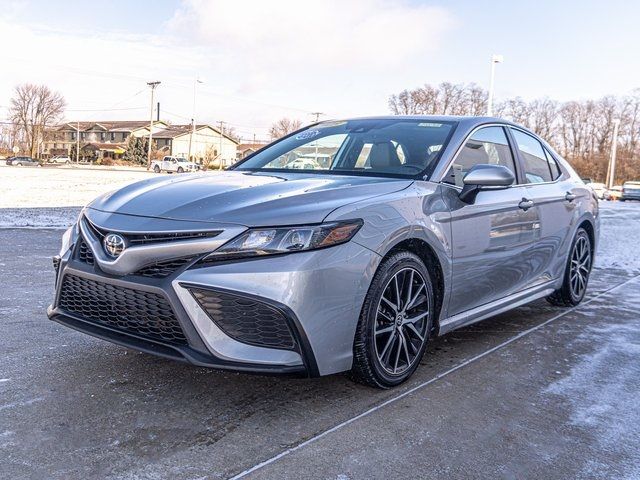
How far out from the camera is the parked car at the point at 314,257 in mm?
2686

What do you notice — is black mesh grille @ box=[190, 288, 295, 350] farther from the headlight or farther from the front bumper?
the headlight

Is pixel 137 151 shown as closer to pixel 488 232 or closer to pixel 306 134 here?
pixel 306 134

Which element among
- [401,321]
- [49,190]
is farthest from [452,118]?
[49,190]

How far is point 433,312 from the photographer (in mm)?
3543

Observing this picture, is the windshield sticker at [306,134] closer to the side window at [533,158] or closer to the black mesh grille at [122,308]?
the side window at [533,158]

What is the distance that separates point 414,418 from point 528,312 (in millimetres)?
2763

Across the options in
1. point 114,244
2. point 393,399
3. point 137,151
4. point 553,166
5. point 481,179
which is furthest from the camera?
point 137,151

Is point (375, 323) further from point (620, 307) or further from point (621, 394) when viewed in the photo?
point (620, 307)

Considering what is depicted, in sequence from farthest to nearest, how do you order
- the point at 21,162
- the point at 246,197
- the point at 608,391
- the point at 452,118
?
the point at 21,162, the point at 452,118, the point at 608,391, the point at 246,197

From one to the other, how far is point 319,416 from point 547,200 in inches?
107

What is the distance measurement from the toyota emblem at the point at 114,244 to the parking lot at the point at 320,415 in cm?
73

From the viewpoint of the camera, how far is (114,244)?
9.39ft

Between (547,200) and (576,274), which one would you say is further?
(576,274)

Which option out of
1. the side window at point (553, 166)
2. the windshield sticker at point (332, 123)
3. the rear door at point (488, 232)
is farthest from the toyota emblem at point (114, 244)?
the side window at point (553, 166)
